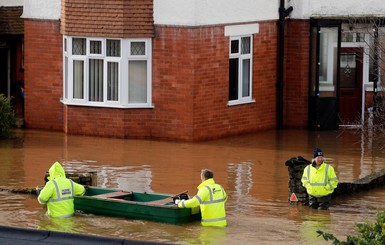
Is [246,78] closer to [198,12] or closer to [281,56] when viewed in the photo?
[281,56]

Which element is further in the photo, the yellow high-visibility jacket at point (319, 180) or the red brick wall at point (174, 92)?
the red brick wall at point (174, 92)

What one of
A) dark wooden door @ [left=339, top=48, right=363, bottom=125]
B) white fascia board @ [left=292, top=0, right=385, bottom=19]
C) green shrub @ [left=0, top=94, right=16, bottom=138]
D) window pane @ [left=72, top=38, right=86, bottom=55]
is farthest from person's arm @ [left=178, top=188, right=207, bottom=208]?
dark wooden door @ [left=339, top=48, right=363, bottom=125]

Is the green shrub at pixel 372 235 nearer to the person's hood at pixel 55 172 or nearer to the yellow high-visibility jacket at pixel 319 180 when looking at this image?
the yellow high-visibility jacket at pixel 319 180

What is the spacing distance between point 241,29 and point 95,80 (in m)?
3.88

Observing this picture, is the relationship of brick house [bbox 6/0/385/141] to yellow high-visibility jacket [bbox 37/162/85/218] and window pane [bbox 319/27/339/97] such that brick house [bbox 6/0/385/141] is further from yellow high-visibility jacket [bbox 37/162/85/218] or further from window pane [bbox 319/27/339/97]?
yellow high-visibility jacket [bbox 37/162/85/218]

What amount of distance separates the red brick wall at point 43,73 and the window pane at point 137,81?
2.11 meters

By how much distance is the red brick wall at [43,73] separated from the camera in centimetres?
2902

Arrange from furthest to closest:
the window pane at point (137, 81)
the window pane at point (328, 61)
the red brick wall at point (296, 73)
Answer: the red brick wall at point (296, 73), the window pane at point (328, 61), the window pane at point (137, 81)

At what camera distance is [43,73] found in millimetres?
29266

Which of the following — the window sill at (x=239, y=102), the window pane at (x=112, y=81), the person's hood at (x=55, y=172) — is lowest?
the person's hood at (x=55, y=172)

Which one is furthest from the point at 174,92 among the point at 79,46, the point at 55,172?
the point at 55,172

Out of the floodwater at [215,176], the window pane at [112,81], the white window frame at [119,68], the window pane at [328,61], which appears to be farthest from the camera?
the window pane at [328,61]

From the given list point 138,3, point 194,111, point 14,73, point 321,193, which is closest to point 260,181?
point 321,193

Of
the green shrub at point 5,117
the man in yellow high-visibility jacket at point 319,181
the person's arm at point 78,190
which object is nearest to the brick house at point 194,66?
the green shrub at point 5,117
